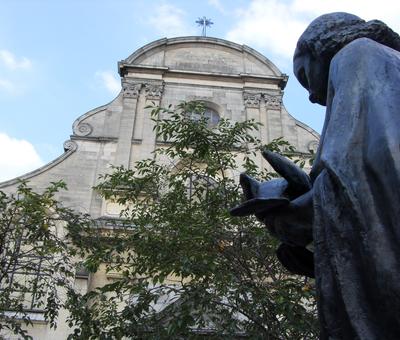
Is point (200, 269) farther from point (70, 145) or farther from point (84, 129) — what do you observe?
point (84, 129)

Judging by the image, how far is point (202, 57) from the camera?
60.8 ft

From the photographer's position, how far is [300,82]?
2445 millimetres

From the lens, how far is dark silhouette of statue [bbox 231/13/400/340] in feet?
5.07

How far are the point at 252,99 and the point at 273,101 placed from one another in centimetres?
70

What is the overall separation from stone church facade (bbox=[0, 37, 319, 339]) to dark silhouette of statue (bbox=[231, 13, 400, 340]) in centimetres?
1244

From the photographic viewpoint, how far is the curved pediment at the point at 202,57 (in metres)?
18.0

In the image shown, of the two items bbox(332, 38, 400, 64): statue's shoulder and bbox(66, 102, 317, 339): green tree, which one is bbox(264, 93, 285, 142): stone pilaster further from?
bbox(332, 38, 400, 64): statue's shoulder

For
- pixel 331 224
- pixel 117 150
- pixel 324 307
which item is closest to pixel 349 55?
pixel 331 224

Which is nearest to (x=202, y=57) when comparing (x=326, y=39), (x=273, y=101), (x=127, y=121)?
(x=273, y=101)

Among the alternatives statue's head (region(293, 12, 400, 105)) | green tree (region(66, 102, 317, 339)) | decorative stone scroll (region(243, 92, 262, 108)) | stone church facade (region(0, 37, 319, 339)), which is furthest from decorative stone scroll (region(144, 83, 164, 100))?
statue's head (region(293, 12, 400, 105))

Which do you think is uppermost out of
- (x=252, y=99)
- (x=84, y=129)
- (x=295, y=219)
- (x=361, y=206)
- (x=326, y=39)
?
(x=252, y=99)

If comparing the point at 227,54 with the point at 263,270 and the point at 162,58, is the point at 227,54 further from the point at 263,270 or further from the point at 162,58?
the point at 263,270

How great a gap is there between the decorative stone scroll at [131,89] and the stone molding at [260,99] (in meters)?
3.43

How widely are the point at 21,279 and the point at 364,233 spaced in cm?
1206
